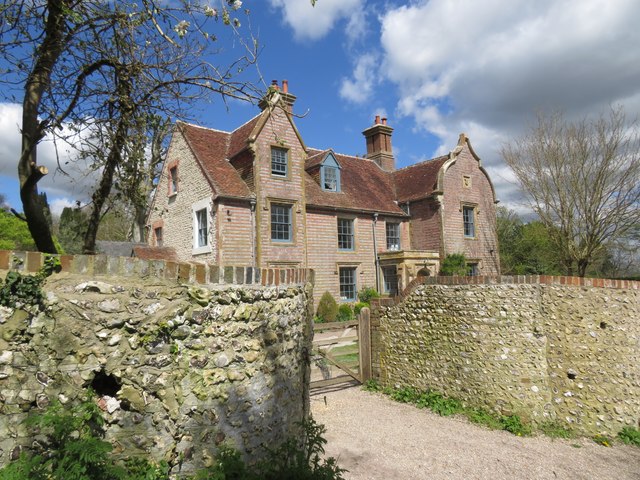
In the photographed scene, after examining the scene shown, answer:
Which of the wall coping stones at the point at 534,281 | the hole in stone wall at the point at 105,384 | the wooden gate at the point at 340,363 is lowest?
the wooden gate at the point at 340,363


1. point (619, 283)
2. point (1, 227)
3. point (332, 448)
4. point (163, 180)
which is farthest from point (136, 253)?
point (1, 227)

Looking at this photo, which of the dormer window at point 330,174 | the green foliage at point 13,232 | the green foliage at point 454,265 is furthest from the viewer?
the green foliage at point 13,232

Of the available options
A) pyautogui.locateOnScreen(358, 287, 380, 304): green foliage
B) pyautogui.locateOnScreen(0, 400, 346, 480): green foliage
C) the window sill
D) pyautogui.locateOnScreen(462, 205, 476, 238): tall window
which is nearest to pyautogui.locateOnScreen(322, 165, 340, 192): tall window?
pyautogui.locateOnScreen(358, 287, 380, 304): green foliage

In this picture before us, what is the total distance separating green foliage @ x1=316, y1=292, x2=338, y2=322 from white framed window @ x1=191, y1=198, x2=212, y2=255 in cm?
554

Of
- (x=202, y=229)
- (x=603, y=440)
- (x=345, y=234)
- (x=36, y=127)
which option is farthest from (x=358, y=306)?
(x=36, y=127)

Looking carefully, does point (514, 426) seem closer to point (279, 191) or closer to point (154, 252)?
point (279, 191)

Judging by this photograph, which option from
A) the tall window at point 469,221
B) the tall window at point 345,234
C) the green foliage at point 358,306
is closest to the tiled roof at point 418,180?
the tall window at point 469,221

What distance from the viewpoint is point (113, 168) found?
582 cm

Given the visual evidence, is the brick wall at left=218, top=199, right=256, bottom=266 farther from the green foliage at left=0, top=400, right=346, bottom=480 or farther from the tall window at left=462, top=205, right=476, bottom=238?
the green foliage at left=0, top=400, right=346, bottom=480

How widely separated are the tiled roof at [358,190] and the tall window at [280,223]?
1379mm

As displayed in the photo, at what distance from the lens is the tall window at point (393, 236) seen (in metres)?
22.2

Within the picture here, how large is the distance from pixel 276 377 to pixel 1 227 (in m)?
38.2

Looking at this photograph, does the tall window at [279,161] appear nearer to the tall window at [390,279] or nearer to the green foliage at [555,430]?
the tall window at [390,279]

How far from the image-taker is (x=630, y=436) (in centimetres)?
781
